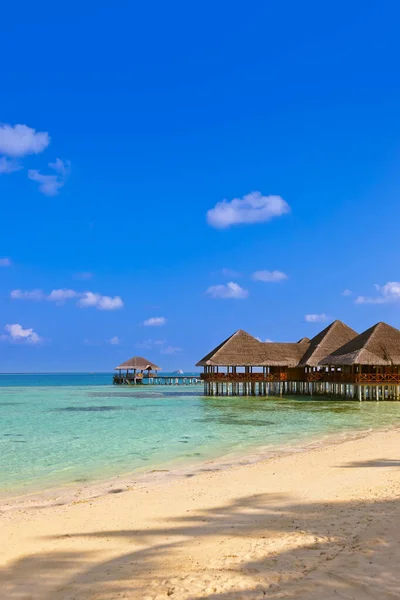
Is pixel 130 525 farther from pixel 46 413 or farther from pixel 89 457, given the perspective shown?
pixel 46 413

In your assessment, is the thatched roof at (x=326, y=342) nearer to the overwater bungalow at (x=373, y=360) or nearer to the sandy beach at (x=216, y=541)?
the overwater bungalow at (x=373, y=360)

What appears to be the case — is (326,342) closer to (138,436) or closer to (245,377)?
(245,377)

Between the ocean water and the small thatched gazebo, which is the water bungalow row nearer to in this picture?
the ocean water

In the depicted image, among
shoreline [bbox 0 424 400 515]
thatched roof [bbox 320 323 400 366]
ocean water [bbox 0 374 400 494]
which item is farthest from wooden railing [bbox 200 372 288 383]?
shoreline [bbox 0 424 400 515]

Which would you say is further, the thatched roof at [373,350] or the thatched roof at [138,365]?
the thatched roof at [138,365]

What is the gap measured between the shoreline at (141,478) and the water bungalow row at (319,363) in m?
18.6

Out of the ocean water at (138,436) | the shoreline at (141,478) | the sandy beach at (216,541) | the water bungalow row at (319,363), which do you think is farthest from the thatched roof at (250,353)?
the sandy beach at (216,541)

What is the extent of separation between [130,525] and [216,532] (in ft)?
3.63

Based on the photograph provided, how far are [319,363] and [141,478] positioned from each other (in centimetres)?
2637

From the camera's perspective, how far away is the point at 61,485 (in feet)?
29.8

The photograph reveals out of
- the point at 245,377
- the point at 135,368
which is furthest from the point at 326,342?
the point at 135,368

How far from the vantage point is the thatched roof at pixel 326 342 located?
35.6 metres

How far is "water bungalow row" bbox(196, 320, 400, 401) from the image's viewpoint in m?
31.2

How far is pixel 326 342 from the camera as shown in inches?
1453
